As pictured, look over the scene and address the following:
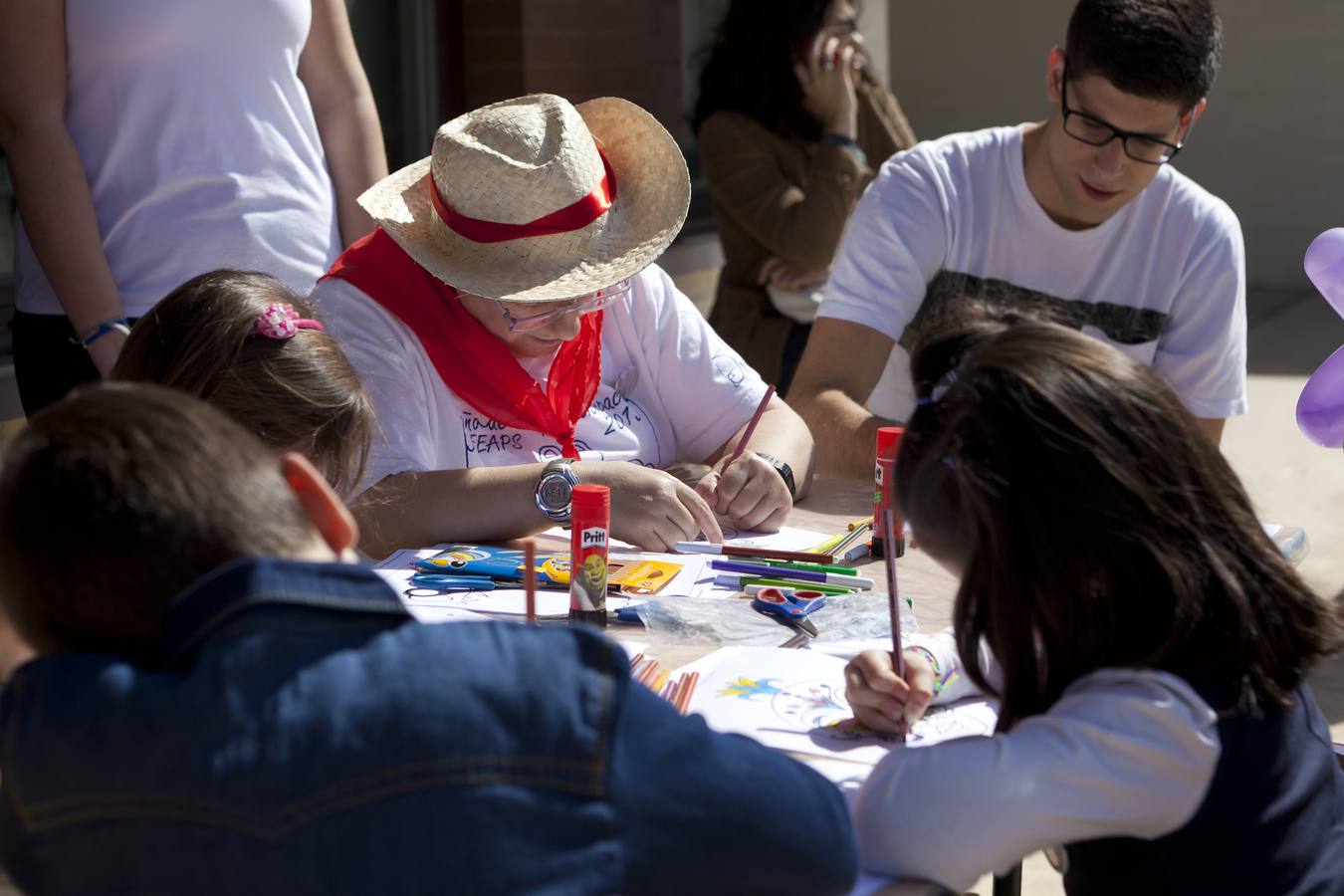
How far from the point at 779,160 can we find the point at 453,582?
2.58 metres

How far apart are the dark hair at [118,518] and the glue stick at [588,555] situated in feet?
2.74

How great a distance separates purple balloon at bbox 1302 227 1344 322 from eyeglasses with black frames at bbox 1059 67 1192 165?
494 millimetres

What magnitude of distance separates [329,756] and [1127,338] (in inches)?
92.6

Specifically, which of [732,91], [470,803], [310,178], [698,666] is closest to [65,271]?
[310,178]

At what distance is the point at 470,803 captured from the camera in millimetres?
1091

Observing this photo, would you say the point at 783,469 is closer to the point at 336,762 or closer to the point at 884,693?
the point at 884,693

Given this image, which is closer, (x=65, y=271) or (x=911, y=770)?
(x=911, y=770)

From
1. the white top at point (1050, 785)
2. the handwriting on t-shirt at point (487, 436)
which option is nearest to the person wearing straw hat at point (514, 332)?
the handwriting on t-shirt at point (487, 436)

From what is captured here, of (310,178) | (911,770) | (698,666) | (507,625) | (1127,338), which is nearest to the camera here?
(507,625)

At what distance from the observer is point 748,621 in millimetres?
1992

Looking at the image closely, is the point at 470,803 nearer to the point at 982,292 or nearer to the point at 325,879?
the point at 325,879

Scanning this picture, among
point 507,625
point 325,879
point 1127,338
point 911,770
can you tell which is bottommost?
point 1127,338

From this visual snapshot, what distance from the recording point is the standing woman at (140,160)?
2561 millimetres

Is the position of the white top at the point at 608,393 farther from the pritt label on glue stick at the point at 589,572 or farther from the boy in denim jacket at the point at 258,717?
the boy in denim jacket at the point at 258,717
